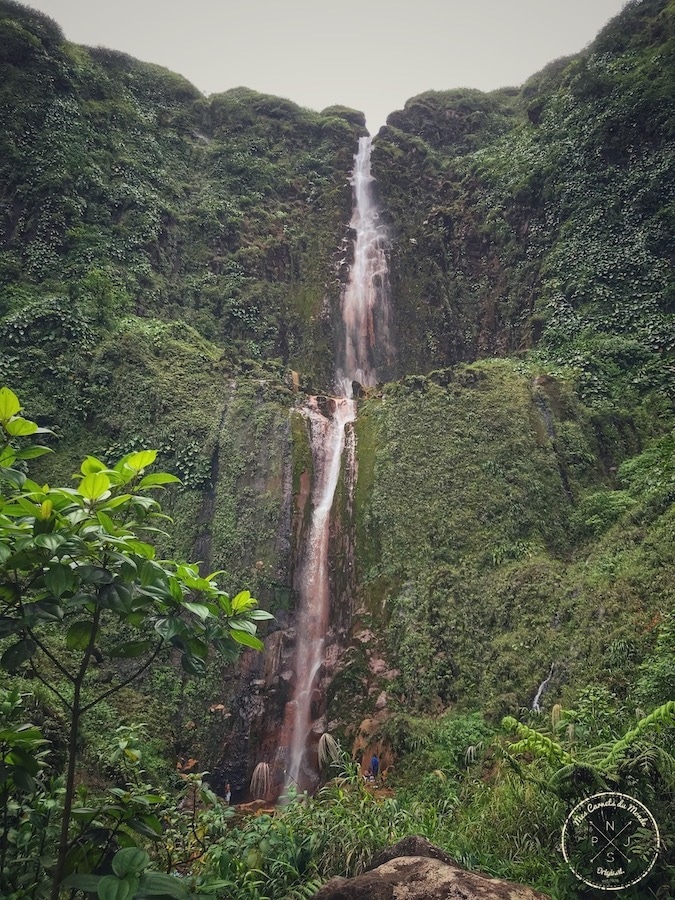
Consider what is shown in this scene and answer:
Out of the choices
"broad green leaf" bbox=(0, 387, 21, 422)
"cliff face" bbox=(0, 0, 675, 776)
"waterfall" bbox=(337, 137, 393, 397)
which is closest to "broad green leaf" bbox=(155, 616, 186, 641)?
"broad green leaf" bbox=(0, 387, 21, 422)

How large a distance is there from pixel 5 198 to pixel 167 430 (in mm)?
11365

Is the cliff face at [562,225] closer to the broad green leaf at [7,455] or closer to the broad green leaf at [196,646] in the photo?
the broad green leaf at [196,646]

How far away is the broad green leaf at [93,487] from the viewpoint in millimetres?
1950

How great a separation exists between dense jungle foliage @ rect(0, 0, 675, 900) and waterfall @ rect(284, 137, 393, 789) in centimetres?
59

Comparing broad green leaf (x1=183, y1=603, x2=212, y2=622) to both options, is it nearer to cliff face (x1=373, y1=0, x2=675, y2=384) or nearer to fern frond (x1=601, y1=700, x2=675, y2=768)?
fern frond (x1=601, y1=700, x2=675, y2=768)

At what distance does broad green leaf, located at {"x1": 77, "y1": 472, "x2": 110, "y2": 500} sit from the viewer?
1950 millimetres

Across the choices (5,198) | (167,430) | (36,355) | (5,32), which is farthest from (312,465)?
(5,32)

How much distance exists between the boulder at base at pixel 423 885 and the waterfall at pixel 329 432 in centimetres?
775

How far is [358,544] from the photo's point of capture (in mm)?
13180

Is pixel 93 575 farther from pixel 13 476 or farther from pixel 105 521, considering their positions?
pixel 13 476

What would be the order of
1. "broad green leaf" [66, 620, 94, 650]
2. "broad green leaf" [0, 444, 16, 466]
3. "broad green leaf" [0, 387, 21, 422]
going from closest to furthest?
"broad green leaf" [0, 444, 16, 466]
"broad green leaf" [0, 387, 21, 422]
"broad green leaf" [66, 620, 94, 650]

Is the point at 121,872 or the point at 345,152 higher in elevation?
the point at 345,152

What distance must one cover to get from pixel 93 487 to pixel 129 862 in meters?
1.26

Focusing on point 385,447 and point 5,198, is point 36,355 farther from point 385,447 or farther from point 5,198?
A: point 385,447
